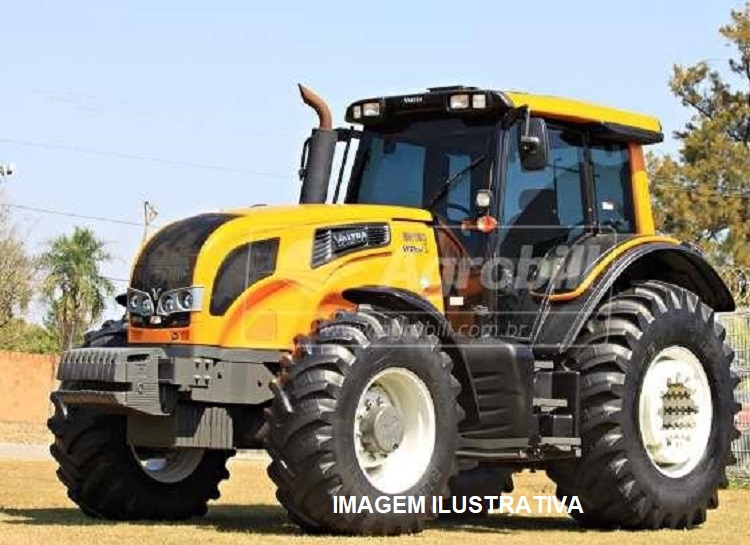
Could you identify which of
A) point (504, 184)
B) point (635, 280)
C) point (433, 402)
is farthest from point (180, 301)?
point (635, 280)

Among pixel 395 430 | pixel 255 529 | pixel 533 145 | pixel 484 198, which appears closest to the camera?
pixel 395 430

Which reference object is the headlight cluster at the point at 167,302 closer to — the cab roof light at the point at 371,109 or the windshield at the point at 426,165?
the windshield at the point at 426,165

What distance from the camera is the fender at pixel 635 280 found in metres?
12.2

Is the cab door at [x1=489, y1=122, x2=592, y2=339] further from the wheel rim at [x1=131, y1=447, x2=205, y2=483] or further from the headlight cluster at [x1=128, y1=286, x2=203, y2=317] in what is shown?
the wheel rim at [x1=131, y1=447, x2=205, y2=483]

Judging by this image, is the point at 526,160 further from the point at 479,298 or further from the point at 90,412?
the point at 90,412

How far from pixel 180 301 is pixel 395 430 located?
178cm

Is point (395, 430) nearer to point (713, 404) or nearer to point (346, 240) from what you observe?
point (346, 240)

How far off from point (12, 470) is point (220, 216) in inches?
416

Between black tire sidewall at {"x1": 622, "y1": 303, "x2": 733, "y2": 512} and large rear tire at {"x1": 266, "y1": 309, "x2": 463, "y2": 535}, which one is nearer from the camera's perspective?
large rear tire at {"x1": 266, "y1": 309, "x2": 463, "y2": 535}

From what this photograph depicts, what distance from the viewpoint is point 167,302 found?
1130 centimetres

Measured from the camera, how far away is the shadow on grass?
11641 mm

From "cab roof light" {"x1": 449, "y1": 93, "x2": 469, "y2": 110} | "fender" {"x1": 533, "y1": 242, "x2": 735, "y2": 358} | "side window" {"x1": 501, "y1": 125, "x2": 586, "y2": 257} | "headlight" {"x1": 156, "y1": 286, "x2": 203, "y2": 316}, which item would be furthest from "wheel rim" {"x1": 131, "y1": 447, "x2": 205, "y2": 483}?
"cab roof light" {"x1": 449, "y1": 93, "x2": 469, "y2": 110}

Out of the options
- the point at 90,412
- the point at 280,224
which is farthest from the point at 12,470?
the point at 280,224

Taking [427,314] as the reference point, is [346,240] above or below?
above
